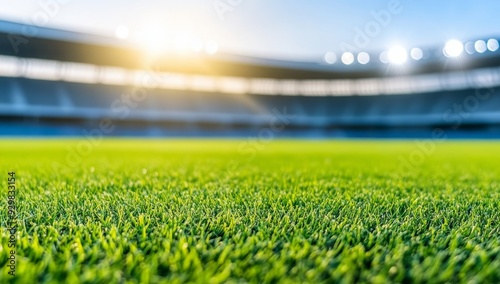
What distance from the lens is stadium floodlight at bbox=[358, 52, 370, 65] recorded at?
3319 centimetres

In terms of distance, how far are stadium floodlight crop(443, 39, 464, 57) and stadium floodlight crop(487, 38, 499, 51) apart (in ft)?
5.86

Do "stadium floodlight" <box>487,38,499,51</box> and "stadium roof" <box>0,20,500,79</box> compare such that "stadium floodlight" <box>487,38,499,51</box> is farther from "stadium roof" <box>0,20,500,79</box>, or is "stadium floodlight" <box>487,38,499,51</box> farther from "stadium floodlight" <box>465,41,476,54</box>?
"stadium floodlight" <box>465,41,476,54</box>

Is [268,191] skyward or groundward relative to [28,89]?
groundward

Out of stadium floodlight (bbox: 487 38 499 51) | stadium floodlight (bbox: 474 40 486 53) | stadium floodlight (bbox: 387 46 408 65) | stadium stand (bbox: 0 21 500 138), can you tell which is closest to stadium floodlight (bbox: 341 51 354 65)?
stadium stand (bbox: 0 21 500 138)

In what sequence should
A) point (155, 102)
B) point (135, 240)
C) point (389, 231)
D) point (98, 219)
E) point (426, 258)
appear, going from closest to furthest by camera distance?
point (426, 258)
point (135, 240)
point (389, 231)
point (98, 219)
point (155, 102)

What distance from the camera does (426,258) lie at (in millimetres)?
1168

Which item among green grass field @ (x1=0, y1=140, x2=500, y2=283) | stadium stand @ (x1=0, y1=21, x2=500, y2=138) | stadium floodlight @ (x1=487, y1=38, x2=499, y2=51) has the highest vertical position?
stadium floodlight @ (x1=487, y1=38, x2=499, y2=51)

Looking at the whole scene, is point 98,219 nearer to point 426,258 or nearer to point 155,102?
point 426,258

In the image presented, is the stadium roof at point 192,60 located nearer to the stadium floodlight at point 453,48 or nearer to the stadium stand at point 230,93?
the stadium stand at point 230,93

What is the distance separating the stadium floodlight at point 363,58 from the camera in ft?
109

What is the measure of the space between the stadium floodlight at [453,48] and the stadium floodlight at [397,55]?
3243 mm

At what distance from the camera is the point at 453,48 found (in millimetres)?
27688

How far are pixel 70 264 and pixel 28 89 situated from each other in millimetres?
32611

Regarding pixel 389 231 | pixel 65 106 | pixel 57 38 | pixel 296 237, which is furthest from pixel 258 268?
pixel 65 106
